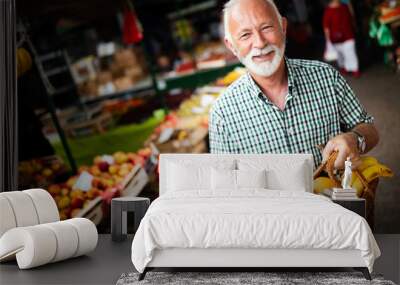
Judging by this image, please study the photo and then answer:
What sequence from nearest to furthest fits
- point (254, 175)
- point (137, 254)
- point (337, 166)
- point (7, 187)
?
point (137, 254)
point (254, 175)
point (337, 166)
point (7, 187)

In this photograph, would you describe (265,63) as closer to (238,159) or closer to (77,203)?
(238,159)

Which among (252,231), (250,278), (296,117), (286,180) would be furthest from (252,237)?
(296,117)

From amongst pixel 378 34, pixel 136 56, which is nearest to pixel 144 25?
pixel 136 56

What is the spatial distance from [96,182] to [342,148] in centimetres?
244

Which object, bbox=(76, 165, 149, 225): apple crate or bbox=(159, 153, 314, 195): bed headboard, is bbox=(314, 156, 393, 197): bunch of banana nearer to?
bbox=(159, 153, 314, 195): bed headboard

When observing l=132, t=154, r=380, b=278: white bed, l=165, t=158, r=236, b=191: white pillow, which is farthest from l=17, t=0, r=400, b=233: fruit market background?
l=132, t=154, r=380, b=278: white bed

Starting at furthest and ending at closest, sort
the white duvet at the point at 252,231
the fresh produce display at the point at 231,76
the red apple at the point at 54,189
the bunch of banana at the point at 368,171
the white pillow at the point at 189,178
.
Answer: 1. the red apple at the point at 54,189
2. the fresh produce display at the point at 231,76
3. the bunch of banana at the point at 368,171
4. the white pillow at the point at 189,178
5. the white duvet at the point at 252,231

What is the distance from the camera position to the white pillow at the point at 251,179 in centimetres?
617

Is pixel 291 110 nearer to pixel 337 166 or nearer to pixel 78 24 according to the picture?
pixel 337 166

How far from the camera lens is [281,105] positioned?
268 inches

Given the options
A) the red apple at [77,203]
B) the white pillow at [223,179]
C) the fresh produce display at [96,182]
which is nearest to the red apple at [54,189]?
the fresh produce display at [96,182]

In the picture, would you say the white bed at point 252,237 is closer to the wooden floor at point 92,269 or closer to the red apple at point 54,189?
the wooden floor at point 92,269

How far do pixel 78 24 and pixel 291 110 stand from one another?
2341 mm

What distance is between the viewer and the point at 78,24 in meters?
7.55
